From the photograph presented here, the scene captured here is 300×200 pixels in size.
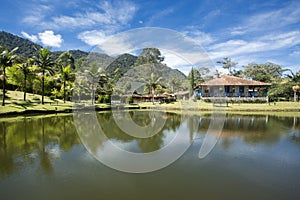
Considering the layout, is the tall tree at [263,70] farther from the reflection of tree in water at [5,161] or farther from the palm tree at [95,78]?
the reflection of tree in water at [5,161]

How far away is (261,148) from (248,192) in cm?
452

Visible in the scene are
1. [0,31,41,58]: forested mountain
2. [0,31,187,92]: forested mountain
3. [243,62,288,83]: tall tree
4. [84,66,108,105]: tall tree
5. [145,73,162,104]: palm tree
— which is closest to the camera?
[0,31,187,92]: forested mountain

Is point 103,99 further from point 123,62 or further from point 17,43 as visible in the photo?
point 17,43

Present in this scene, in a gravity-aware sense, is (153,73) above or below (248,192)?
above

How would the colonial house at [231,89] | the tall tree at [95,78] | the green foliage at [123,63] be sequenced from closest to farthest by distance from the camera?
the green foliage at [123,63], the tall tree at [95,78], the colonial house at [231,89]

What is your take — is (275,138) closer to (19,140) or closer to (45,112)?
(19,140)

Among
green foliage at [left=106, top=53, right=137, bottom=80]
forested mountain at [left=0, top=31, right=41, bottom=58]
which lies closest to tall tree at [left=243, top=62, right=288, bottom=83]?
green foliage at [left=106, top=53, right=137, bottom=80]

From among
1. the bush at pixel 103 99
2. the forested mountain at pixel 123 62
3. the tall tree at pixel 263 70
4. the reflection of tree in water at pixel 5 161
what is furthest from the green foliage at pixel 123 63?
the tall tree at pixel 263 70

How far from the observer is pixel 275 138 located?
10.7 meters

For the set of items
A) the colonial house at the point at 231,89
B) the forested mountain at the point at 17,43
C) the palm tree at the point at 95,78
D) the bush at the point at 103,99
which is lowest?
the bush at the point at 103,99

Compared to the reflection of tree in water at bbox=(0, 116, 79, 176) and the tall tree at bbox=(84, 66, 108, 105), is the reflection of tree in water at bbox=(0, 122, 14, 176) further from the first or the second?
the tall tree at bbox=(84, 66, 108, 105)

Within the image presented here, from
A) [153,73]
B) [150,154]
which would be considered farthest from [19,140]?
[153,73]

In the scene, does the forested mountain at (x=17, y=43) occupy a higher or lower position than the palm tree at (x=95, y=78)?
higher

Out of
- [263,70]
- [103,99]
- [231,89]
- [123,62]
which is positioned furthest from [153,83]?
[263,70]
